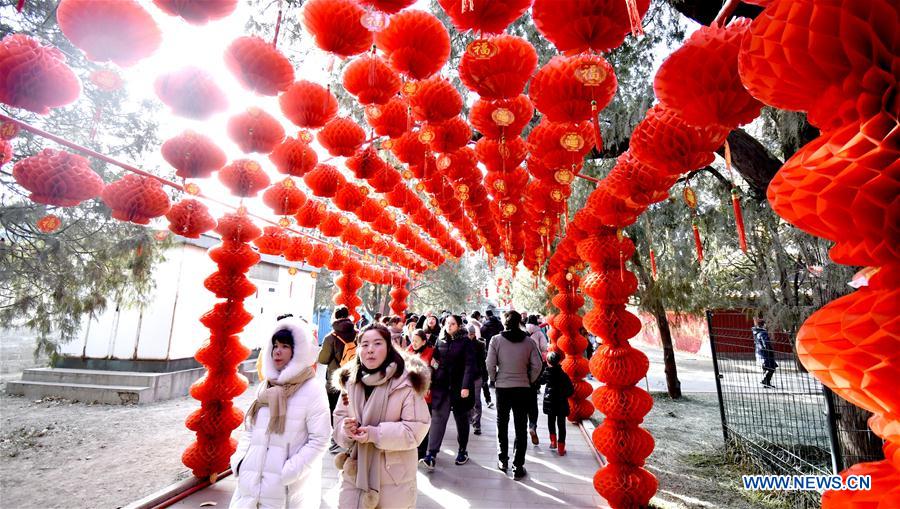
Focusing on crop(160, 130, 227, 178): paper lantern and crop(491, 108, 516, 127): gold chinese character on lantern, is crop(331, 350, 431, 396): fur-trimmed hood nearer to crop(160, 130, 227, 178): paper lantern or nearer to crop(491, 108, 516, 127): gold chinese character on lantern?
crop(491, 108, 516, 127): gold chinese character on lantern

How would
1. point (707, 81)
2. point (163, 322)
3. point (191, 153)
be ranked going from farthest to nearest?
1. point (163, 322)
2. point (191, 153)
3. point (707, 81)

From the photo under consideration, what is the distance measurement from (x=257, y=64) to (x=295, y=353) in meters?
1.75

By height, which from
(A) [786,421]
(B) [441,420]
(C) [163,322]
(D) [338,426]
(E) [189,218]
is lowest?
(A) [786,421]

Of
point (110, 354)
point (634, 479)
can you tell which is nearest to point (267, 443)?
point (634, 479)

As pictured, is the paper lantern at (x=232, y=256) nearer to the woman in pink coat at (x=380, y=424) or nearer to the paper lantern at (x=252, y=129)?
the paper lantern at (x=252, y=129)

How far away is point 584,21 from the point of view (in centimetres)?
166

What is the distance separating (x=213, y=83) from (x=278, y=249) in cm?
408

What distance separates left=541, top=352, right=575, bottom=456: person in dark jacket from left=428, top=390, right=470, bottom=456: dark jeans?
1.19 metres

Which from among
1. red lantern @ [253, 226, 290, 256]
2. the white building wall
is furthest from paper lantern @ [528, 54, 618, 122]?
the white building wall

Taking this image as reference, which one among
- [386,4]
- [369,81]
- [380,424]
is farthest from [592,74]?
[380,424]

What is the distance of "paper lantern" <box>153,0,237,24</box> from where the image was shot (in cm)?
173

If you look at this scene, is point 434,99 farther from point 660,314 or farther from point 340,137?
point 660,314

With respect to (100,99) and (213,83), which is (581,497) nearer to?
(213,83)

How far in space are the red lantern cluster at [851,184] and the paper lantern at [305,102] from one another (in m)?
2.59
